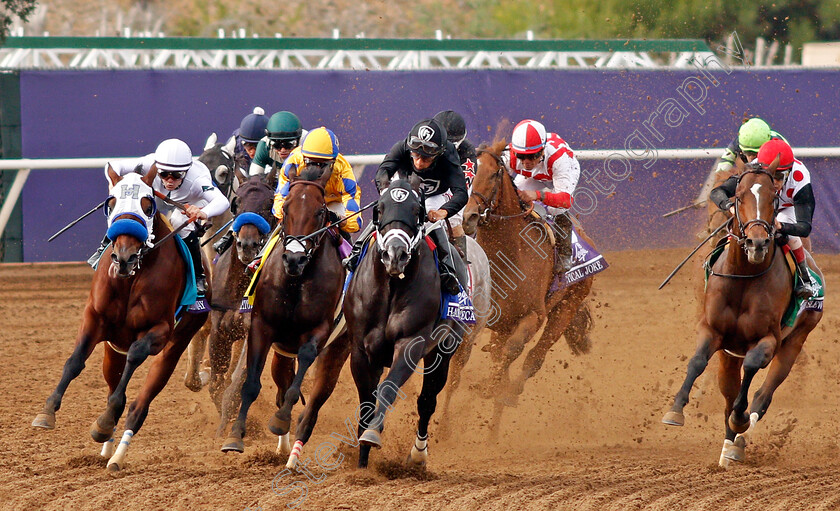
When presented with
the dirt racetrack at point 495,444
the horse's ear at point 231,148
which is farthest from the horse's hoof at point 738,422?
the horse's ear at point 231,148

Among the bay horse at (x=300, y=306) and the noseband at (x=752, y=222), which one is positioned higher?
the noseband at (x=752, y=222)

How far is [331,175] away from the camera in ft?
23.2

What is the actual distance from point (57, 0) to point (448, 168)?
31.5 meters

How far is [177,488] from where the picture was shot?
6.00 metres

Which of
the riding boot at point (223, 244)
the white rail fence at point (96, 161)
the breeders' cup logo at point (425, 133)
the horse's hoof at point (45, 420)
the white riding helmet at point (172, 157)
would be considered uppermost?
the white rail fence at point (96, 161)

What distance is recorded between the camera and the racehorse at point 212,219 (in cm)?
823

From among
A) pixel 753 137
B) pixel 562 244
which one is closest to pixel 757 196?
pixel 753 137

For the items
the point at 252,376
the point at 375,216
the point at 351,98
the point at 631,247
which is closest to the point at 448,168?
the point at 375,216

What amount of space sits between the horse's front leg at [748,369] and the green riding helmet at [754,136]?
160cm

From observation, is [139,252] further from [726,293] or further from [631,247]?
[631,247]

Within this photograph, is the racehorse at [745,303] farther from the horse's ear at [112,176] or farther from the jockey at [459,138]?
the horse's ear at [112,176]

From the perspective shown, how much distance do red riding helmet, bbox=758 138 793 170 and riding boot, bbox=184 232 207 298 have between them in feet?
12.2

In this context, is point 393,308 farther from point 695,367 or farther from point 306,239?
point 695,367

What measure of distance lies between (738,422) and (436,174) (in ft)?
8.33
